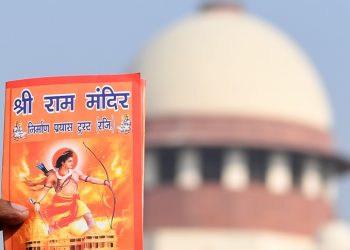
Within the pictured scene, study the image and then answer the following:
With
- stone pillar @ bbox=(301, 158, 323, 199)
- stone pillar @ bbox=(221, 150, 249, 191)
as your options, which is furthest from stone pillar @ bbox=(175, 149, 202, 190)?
stone pillar @ bbox=(301, 158, 323, 199)

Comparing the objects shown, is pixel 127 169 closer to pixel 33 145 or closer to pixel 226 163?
pixel 33 145

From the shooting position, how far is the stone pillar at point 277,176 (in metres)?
42.4

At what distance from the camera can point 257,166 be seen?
42.3 m

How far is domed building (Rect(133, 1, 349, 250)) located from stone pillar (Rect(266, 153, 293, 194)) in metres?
0.03

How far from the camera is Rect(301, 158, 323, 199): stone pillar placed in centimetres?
4357

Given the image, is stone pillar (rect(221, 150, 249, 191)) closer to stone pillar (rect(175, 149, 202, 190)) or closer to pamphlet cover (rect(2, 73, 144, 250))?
stone pillar (rect(175, 149, 202, 190))

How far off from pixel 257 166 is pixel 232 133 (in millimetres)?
1120

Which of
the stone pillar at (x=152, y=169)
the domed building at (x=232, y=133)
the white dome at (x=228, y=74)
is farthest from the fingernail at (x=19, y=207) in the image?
the stone pillar at (x=152, y=169)

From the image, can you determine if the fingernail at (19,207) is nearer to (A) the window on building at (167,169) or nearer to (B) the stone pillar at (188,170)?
(B) the stone pillar at (188,170)

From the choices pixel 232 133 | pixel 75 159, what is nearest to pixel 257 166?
pixel 232 133

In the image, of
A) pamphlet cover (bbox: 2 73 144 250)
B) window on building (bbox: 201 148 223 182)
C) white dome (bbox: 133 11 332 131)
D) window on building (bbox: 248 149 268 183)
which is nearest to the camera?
pamphlet cover (bbox: 2 73 144 250)

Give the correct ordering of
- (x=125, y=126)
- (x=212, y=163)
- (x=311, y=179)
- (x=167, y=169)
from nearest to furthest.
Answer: (x=125, y=126) → (x=212, y=163) → (x=167, y=169) → (x=311, y=179)

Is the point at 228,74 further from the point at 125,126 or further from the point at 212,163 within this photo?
the point at 125,126

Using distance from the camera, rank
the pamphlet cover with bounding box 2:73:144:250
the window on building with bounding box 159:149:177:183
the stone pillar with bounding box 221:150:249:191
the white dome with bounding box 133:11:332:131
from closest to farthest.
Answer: the pamphlet cover with bounding box 2:73:144:250 < the stone pillar with bounding box 221:150:249:191 < the white dome with bounding box 133:11:332:131 < the window on building with bounding box 159:149:177:183
